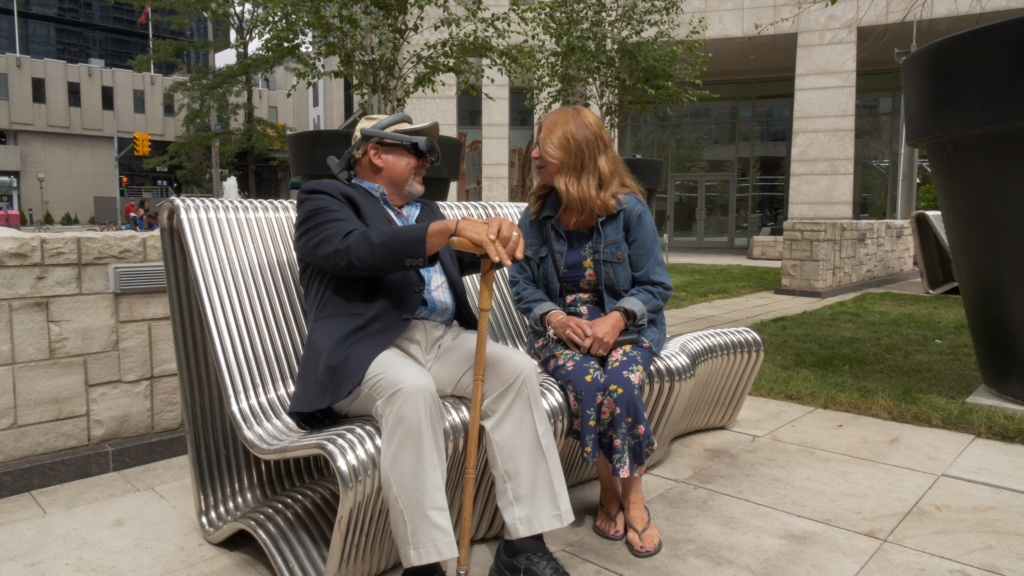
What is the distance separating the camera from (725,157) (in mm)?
24453

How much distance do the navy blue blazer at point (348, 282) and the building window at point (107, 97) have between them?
68.2 m

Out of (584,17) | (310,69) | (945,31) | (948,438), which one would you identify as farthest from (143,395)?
(945,31)

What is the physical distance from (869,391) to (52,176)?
65874 millimetres

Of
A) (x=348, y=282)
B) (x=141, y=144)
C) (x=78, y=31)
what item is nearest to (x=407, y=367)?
(x=348, y=282)

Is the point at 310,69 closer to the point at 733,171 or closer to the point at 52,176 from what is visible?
the point at 733,171

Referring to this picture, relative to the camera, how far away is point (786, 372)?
17.1ft

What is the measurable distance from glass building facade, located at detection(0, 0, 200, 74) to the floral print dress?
73.2 meters

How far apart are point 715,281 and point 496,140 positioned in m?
10.1

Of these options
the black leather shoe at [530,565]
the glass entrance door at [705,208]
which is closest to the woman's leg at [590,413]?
the black leather shoe at [530,565]

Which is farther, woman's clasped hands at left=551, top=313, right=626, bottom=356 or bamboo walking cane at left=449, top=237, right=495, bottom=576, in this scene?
woman's clasped hands at left=551, top=313, right=626, bottom=356

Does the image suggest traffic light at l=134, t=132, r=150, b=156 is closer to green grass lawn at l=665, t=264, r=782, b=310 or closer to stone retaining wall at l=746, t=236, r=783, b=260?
green grass lawn at l=665, t=264, r=782, b=310

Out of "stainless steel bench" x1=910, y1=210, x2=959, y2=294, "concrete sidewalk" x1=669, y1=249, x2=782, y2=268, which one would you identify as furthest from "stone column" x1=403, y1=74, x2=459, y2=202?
"stainless steel bench" x1=910, y1=210, x2=959, y2=294

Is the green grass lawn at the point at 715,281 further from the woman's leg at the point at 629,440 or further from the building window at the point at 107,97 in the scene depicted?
the building window at the point at 107,97

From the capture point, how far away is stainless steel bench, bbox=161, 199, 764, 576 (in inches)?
86.7
